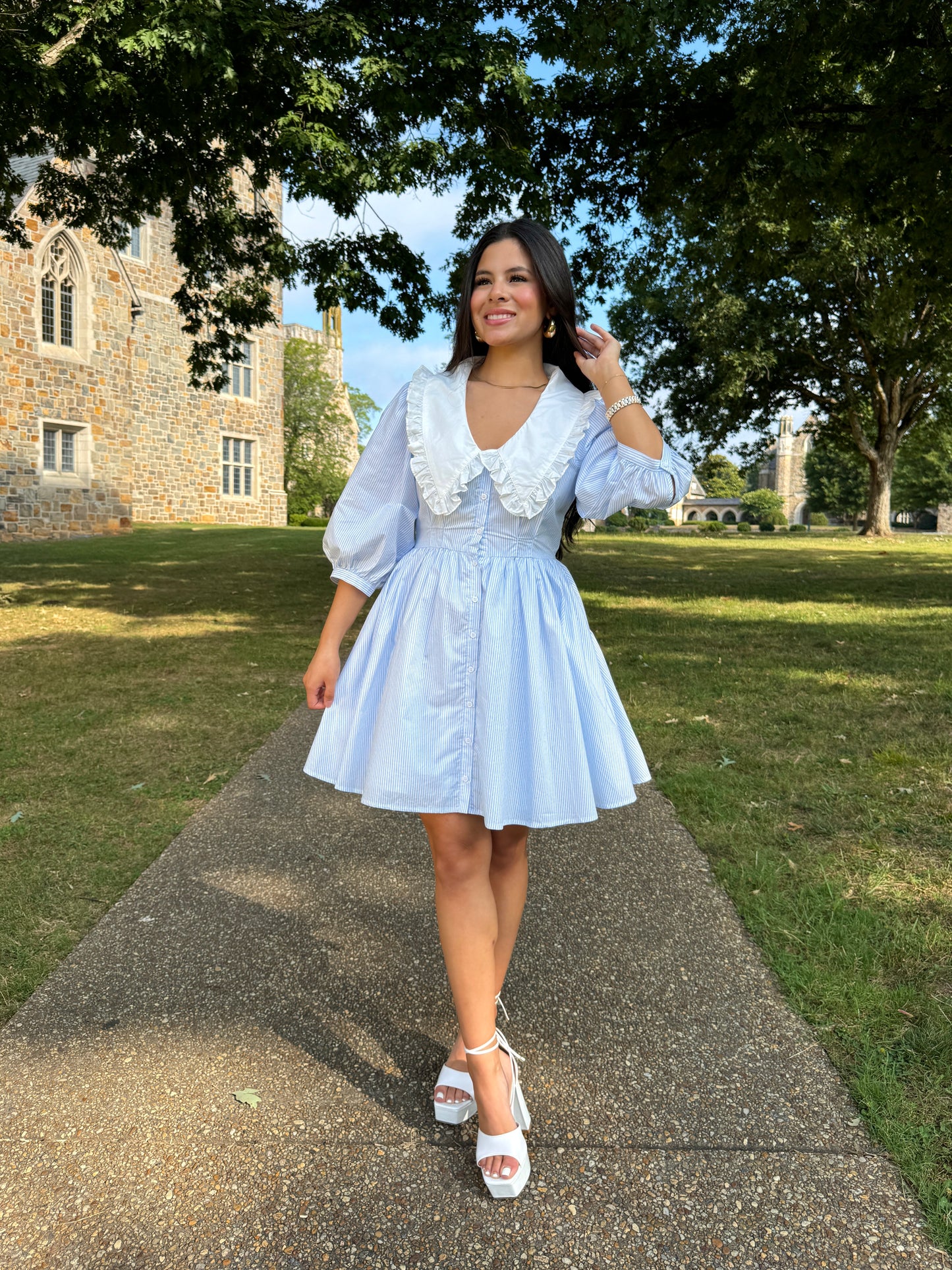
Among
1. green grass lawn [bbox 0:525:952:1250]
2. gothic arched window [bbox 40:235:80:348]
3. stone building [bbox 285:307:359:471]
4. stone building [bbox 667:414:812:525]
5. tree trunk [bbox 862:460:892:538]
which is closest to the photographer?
green grass lawn [bbox 0:525:952:1250]

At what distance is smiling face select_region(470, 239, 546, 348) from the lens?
222 cm

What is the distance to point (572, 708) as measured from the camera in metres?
2.09

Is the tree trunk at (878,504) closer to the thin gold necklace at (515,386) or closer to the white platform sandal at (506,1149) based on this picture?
the thin gold necklace at (515,386)

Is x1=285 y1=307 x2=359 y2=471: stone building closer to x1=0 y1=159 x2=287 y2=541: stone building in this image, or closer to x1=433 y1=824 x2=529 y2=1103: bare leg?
Result: x1=0 y1=159 x2=287 y2=541: stone building

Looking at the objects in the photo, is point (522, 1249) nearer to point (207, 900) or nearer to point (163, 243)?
point (207, 900)

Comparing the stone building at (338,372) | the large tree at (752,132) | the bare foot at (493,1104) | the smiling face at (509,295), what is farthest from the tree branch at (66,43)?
the stone building at (338,372)

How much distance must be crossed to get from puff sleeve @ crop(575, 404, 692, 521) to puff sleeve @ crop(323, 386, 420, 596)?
0.46m

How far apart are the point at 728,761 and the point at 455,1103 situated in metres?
3.32

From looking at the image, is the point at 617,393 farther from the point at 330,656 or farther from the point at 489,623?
the point at 330,656

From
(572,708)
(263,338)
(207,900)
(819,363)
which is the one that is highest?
(263,338)

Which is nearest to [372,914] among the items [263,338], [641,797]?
[641,797]

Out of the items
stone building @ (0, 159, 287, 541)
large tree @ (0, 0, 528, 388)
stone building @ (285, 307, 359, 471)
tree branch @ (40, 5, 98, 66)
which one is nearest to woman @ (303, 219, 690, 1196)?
large tree @ (0, 0, 528, 388)

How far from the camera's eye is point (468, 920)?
82.3 inches

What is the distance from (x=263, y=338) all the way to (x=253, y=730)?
35080 mm
